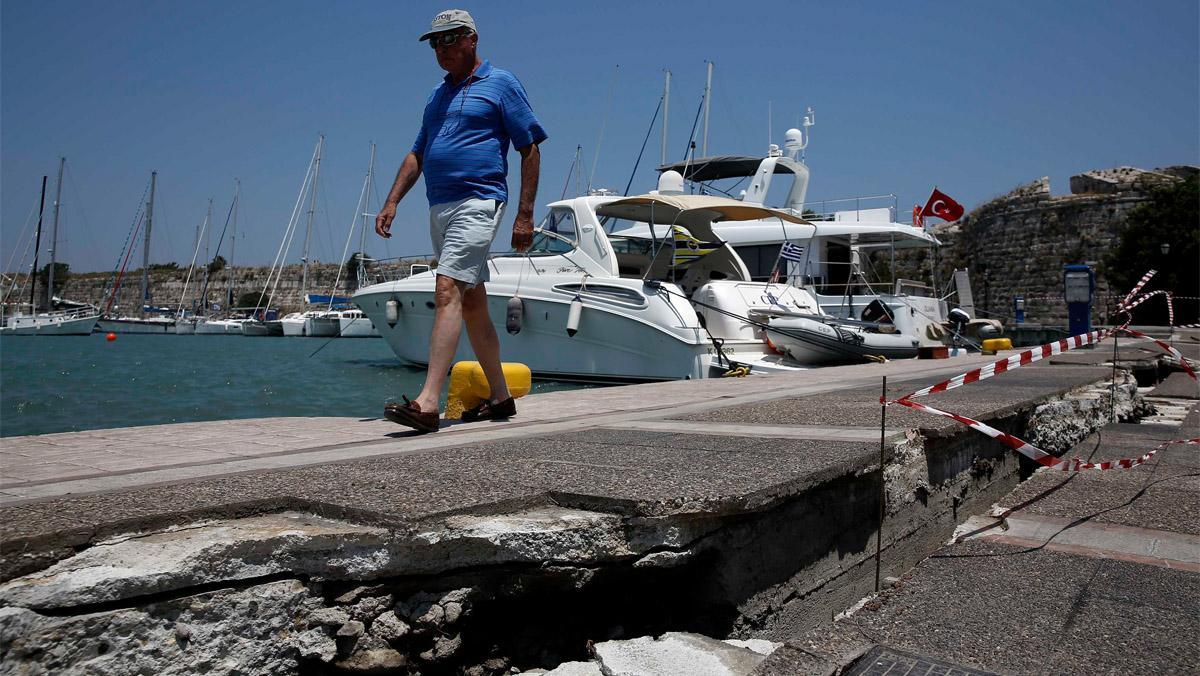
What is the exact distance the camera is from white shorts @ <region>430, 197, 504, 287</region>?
4.01 m

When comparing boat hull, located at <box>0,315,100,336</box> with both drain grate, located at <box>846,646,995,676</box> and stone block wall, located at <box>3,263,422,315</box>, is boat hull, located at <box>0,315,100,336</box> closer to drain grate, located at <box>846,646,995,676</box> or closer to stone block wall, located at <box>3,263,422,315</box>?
stone block wall, located at <box>3,263,422,315</box>

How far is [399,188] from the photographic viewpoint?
4316 millimetres

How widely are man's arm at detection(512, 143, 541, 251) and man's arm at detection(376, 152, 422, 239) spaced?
0.05m

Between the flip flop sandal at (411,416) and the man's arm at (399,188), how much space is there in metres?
0.93

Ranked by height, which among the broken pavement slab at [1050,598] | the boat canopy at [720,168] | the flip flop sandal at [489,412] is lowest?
the broken pavement slab at [1050,598]

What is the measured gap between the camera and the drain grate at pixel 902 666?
1.95m

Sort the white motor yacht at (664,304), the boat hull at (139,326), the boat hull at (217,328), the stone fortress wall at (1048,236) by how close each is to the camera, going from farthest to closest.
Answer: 1. the boat hull at (139,326)
2. the boat hull at (217,328)
3. the stone fortress wall at (1048,236)
4. the white motor yacht at (664,304)

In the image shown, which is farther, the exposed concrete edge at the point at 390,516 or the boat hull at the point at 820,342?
the boat hull at the point at 820,342

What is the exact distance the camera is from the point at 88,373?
16.9m

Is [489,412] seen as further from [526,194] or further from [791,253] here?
[791,253]

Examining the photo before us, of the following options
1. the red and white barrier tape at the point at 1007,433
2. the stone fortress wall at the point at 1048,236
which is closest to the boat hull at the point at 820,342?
the red and white barrier tape at the point at 1007,433

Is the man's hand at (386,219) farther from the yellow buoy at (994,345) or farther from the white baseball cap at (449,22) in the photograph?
the yellow buoy at (994,345)

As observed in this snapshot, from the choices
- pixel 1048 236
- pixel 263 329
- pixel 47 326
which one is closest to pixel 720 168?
pixel 1048 236

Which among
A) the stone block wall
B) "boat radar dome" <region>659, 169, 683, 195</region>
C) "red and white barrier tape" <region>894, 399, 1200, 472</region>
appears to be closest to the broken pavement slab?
"red and white barrier tape" <region>894, 399, 1200, 472</region>
